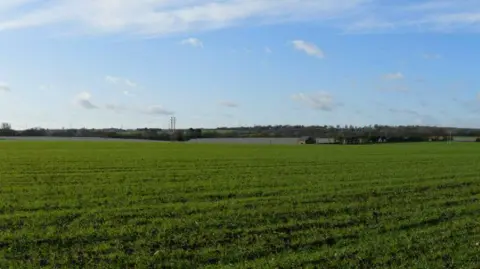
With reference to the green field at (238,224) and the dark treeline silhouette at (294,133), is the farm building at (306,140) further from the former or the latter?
the green field at (238,224)

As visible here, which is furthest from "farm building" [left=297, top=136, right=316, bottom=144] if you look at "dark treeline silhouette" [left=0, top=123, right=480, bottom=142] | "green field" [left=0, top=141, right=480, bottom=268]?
"green field" [left=0, top=141, right=480, bottom=268]

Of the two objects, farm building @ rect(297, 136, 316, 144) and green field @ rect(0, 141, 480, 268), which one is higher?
farm building @ rect(297, 136, 316, 144)

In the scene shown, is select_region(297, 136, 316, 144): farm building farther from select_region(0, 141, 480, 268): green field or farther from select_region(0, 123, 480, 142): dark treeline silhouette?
select_region(0, 141, 480, 268): green field

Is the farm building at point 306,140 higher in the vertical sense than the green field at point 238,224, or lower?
higher

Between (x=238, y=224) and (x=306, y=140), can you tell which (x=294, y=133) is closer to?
(x=306, y=140)

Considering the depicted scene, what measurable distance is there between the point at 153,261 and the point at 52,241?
9.40ft

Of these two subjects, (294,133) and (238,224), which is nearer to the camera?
(238,224)

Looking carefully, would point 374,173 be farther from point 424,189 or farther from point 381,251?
point 381,251

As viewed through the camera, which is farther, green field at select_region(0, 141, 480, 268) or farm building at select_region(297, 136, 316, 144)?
farm building at select_region(297, 136, 316, 144)

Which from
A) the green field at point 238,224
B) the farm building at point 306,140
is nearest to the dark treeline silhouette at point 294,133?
the farm building at point 306,140

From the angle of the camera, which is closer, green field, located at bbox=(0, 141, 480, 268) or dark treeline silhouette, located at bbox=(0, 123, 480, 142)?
green field, located at bbox=(0, 141, 480, 268)

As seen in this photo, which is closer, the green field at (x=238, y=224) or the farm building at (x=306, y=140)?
the green field at (x=238, y=224)

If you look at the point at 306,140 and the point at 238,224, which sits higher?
the point at 306,140

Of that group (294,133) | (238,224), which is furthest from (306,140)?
(238,224)
